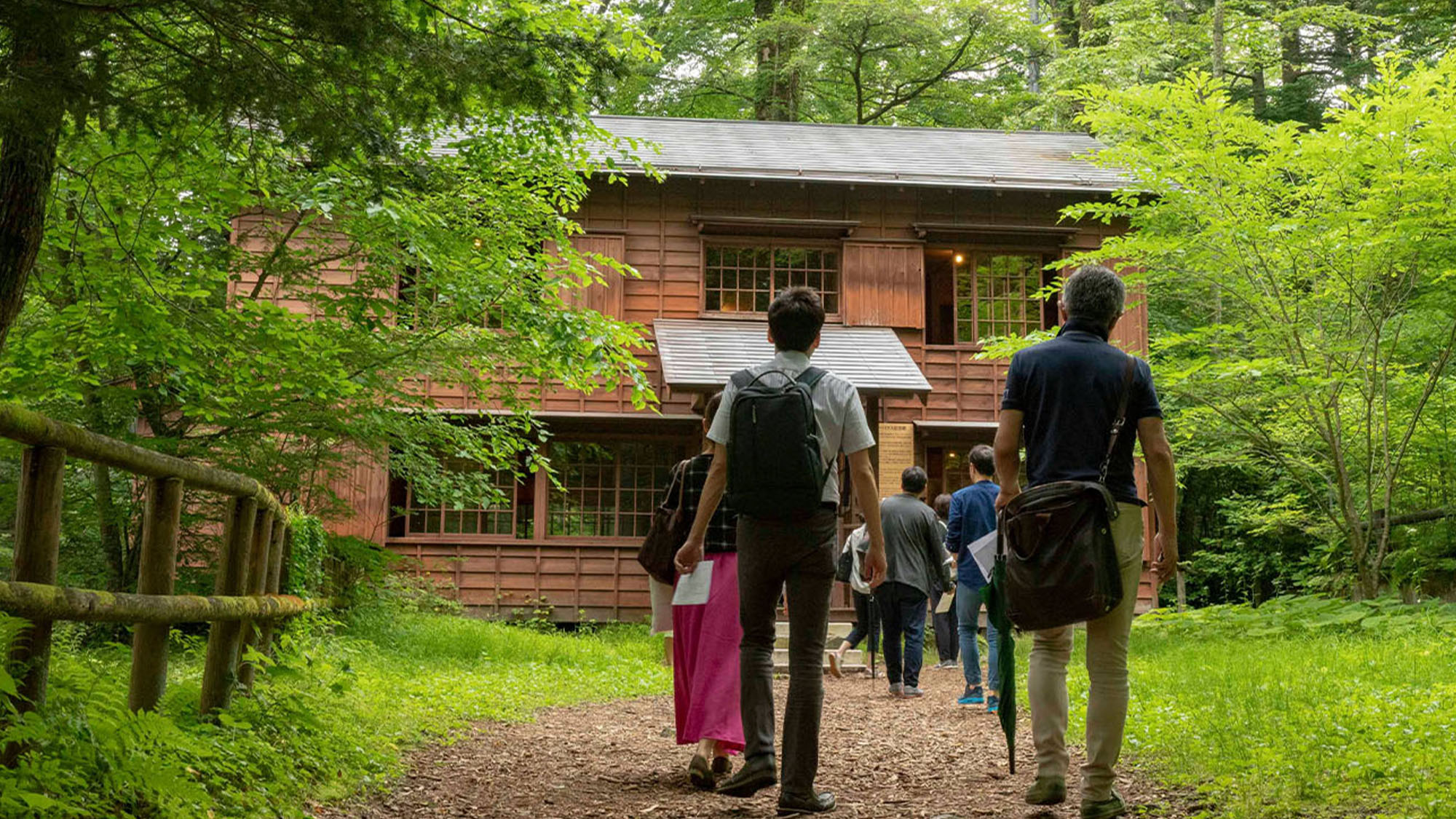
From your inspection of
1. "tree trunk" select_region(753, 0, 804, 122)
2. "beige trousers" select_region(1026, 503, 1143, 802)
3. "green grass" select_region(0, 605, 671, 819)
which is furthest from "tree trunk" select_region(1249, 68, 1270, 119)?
"beige trousers" select_region(1026, 503, 1143, 802)

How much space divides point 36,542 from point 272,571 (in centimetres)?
252

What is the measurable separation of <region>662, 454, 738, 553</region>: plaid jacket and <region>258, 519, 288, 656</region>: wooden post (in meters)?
1.82

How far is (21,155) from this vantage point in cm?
523

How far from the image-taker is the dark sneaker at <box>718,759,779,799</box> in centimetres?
468

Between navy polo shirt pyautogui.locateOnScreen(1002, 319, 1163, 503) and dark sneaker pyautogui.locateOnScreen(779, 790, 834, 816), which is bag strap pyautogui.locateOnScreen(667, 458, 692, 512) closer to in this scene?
dark sneaker pyautogui.locateOnScreen(779, 790, 834, 816)

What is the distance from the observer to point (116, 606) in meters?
3.40

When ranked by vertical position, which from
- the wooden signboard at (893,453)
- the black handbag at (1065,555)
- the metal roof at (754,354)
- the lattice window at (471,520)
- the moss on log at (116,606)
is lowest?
the moss on log at (116,606)

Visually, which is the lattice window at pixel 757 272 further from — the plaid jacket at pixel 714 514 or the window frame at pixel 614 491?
the plaid jacket at pixel 714 514

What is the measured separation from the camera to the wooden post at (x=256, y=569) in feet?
16.5

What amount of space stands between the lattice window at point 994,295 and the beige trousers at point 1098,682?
47.1ft

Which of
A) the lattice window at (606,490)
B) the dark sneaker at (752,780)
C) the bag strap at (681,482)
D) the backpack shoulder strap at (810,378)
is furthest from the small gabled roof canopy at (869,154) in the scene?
the dark sneaker at (752,780)

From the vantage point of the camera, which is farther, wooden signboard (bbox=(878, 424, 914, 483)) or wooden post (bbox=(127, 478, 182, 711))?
wooden signboard (bbox=(878, 424, 914, 483))

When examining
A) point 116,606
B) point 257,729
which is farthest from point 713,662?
point 116,606

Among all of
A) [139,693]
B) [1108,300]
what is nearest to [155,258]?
[139,693]
